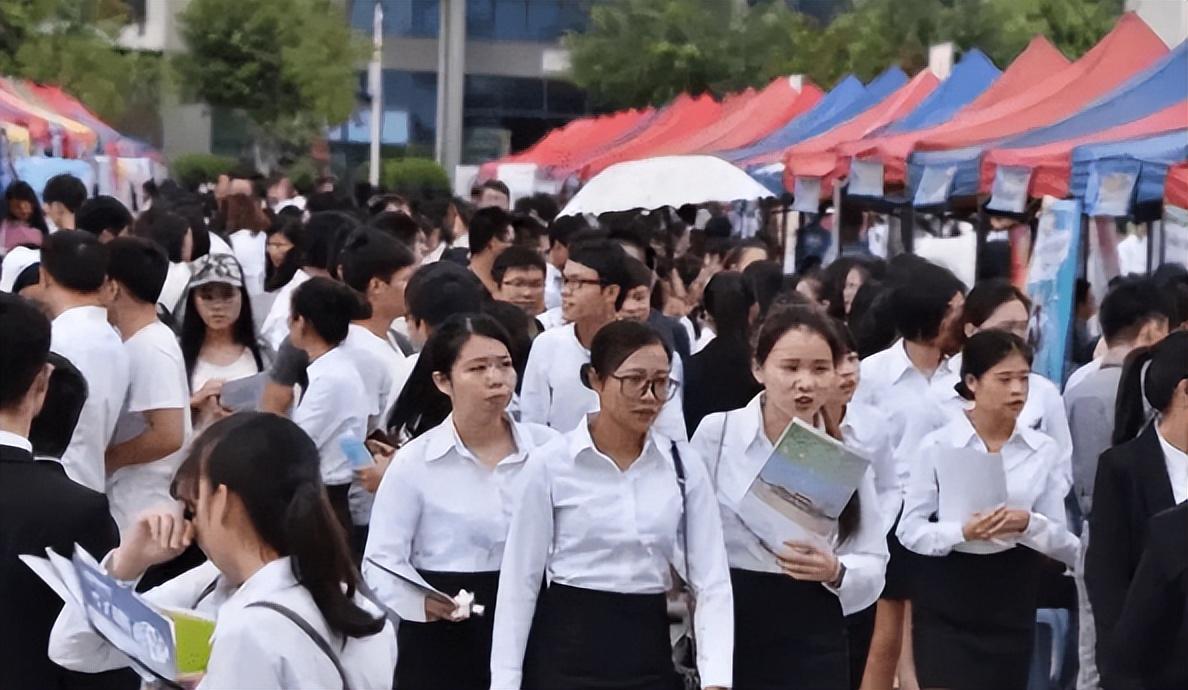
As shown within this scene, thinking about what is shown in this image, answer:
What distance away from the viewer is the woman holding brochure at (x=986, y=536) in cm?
618

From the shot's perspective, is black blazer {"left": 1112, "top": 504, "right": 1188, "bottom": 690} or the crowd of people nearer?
the crowd of people

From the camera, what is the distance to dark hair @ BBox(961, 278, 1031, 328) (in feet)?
23.7

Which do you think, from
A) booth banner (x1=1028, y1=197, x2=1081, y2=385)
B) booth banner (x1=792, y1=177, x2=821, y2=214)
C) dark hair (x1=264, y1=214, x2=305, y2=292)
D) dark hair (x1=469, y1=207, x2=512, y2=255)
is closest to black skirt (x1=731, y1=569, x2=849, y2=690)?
dark hair (x1=469, y1=207, x2=512, y2=255)

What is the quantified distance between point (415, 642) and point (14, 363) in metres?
1.41

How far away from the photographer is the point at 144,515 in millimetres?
3580

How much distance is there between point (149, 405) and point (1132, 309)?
3.56 metres

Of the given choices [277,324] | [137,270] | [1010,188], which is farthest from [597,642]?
[1010,188]

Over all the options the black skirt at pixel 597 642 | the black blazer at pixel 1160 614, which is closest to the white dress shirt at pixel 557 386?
the black skirt at pixel 597 642

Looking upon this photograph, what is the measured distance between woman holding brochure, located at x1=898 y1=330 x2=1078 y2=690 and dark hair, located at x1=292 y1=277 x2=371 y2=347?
192 cm

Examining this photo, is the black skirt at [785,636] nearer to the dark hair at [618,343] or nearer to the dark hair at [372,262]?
the dark hair at [618,343]

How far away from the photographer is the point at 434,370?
17.5 ft

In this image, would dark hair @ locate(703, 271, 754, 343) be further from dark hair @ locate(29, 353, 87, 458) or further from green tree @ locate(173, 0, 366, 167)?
green tree @ locate(173, 0, 366, 167)

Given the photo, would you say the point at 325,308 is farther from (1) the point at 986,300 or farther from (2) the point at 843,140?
(2) the point at 843,140

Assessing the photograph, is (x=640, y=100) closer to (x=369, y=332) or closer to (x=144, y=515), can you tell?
(x=369, y=332)
